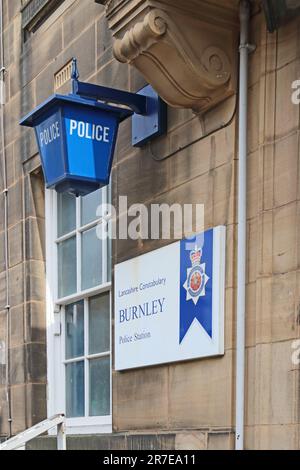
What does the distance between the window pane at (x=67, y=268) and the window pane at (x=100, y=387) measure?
84 centimetres

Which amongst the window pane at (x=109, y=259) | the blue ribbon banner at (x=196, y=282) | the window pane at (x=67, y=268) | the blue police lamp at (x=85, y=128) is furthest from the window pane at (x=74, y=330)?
the blue ribbon banner at (x=196, y=282)

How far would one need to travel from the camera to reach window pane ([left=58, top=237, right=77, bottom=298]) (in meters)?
7.32

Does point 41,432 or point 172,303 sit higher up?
point 172,303

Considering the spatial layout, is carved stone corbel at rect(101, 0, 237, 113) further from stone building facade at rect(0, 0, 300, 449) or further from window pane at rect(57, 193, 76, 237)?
window pane at rect(57, 193, 76, 237)

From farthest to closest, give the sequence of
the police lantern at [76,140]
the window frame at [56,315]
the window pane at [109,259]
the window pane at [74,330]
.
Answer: the window pane at [74,330]
the window frame at [56,315]
the window pane at [109,259]
the police lantern at [76,140]

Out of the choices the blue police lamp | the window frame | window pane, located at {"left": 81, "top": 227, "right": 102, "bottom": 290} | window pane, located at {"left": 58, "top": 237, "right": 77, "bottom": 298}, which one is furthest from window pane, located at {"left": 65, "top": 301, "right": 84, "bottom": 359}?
the blue police lamp

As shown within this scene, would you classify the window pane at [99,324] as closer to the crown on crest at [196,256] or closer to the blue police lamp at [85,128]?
the blue police lamp at [85,128]

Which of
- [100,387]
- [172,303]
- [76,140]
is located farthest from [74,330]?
[76,140]

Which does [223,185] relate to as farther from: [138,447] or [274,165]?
[138,447]

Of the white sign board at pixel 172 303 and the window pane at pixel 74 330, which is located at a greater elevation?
the white sign board at pixel 172 303

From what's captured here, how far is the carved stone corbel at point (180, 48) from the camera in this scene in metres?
4.77

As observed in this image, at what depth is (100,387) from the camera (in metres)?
6.73

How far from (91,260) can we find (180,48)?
2671mm

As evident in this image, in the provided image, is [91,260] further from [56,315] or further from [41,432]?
[41,432]
